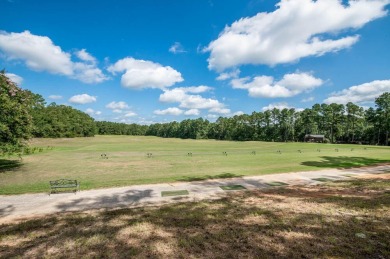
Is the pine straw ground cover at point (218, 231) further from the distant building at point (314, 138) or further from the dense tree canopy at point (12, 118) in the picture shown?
the distant building at point (314, 138)

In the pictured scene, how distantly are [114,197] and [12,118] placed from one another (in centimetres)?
1401

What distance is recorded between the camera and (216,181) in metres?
16.3

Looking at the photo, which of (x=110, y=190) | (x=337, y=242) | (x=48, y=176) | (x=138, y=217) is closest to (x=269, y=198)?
(x=337, y=242)

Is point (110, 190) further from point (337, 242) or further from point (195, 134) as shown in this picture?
point (195, 134)

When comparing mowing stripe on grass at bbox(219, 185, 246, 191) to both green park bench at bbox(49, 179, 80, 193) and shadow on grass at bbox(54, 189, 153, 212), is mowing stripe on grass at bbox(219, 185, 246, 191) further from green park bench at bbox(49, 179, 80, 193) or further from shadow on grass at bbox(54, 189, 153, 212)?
green park bench at bbox(49, 179, 80, 193)

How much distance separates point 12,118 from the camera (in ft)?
63.4

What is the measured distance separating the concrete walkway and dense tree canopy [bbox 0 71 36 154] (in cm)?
877

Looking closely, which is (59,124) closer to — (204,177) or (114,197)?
(204,177)

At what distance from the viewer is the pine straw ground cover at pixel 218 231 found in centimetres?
578

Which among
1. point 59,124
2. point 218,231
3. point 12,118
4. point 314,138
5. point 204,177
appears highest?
point 59,124

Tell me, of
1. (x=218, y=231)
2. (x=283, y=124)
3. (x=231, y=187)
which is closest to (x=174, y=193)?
(x=231, y=187)

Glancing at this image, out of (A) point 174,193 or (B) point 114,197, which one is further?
(A) point 174,193

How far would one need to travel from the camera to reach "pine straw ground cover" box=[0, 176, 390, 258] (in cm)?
578

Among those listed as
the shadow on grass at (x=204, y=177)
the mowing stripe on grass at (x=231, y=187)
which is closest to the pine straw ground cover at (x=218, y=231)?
the mowing stripe on grass at (x=231, y=187)
